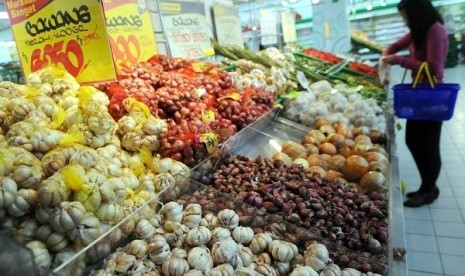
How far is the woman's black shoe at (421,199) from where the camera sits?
13.5 ft

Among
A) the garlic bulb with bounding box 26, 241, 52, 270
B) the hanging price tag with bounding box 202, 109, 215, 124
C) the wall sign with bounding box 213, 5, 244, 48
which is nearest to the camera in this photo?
the garlic bulb with bounding box 26, 241, 52, 270

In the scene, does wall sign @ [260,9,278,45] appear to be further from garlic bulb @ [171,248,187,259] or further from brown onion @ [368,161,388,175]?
garlic bulb @ [171,248,187,259]

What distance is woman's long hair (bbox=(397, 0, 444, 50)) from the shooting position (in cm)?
347

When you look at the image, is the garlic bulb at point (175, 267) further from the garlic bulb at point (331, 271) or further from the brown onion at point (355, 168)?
the brown onion at point (355, 168)

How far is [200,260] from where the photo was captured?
130 centimetres

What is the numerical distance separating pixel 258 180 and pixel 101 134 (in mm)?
910

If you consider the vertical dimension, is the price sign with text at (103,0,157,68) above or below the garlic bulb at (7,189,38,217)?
above

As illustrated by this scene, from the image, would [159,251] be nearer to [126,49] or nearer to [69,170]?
[69,170]

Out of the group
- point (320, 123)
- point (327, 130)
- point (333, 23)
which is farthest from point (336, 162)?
point (333, 23)

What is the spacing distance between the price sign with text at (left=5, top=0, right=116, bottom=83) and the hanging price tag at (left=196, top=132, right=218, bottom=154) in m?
0.75

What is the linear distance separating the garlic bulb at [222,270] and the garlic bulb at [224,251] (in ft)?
0.15

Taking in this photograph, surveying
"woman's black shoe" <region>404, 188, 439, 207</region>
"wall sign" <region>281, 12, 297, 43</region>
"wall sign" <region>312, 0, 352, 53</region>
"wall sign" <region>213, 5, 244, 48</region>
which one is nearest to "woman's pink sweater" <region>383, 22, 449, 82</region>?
"woman's black shoe" <region>404, 188, 439, 207</region>

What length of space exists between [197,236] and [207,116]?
3.86ft

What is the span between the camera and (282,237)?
1.54 m
